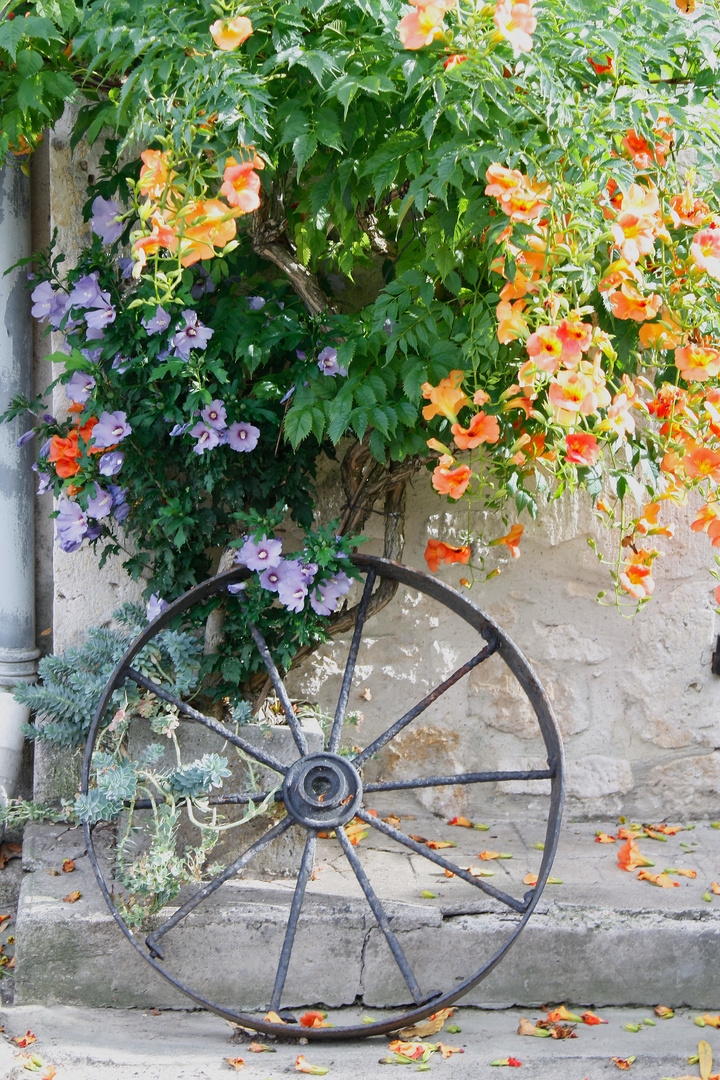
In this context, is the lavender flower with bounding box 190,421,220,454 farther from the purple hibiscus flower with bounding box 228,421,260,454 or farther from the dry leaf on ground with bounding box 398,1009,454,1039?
the dry leaf on ground with bounding box 398,1009,454,1039

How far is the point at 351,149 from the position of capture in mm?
1710

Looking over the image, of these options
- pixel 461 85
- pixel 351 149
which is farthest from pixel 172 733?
pixel 461 85

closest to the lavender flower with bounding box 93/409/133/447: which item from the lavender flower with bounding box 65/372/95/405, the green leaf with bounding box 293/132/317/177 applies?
the lavender flower with bounding box 65/372/95/405

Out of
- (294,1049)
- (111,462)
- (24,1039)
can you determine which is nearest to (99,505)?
(111,462)

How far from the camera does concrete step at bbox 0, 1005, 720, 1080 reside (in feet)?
5.79

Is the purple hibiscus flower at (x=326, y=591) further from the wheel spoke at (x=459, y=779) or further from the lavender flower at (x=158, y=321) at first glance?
the lavender flower at (x=158, y=321)

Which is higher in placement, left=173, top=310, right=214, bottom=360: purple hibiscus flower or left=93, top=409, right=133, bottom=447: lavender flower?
left=173, top=310, right=214, bottom=360: purple hibiscus flower

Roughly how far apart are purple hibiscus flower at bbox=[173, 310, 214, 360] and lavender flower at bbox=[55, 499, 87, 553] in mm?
496

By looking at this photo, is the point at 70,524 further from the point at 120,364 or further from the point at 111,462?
the point at 120,364

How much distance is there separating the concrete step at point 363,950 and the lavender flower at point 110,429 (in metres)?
1.02

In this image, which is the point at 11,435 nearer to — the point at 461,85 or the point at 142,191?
the point at 142,191

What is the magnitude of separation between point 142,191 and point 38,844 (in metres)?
1.57

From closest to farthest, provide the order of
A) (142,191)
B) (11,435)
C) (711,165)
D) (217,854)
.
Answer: (142,191) → (711,165) → (217,854) → (11,435)

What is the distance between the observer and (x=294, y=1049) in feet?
6.18
